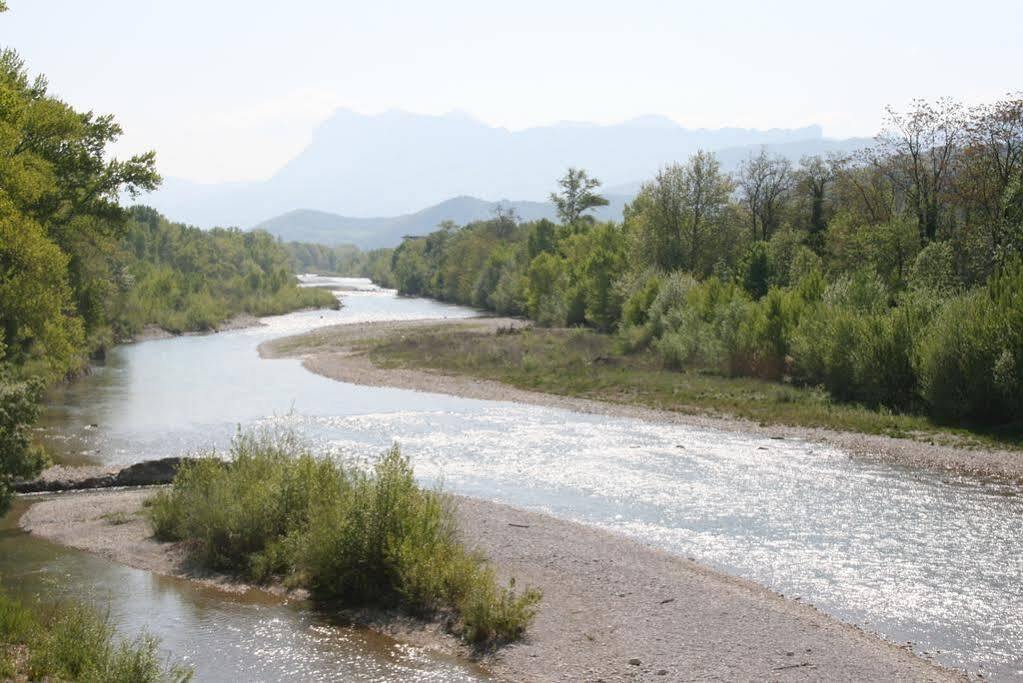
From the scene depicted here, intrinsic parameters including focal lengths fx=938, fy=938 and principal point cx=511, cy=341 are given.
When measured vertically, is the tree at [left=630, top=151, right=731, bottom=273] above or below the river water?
above

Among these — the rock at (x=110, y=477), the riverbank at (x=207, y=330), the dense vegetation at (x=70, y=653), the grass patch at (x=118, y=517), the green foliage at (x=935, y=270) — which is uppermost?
the green foliage at (x=935, y=270)

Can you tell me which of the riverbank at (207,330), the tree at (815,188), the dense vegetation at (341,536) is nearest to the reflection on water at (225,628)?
the dense vegetation at (341,536)

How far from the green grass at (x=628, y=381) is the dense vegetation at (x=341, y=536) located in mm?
22070

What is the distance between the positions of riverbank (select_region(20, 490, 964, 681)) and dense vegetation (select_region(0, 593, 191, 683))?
4632mm

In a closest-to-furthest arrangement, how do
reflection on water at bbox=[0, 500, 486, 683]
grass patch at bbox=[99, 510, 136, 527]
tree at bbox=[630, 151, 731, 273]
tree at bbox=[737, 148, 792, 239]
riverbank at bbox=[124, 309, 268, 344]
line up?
reflection on water at bbox=[0, 500, 486, 683] < grass patch at bbox=[99, 510, 136, 527] < tree at bbox=[737, 148, 792, 239] < tree at bbox=[630, 151, 731, 273] < riverbank at bbox=[124, 309, 268, 344]

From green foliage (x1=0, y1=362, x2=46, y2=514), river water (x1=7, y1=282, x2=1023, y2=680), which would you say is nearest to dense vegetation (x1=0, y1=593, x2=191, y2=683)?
river water (x1=7, y1=282, x2=1023, y2=680)

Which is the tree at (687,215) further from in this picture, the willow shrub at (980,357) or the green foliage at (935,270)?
the willow shrub at (980,357)

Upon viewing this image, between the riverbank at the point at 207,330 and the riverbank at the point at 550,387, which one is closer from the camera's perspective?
the riverbank at the point at 550,387

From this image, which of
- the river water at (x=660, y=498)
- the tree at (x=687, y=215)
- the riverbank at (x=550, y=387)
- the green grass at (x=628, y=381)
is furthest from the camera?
the tree at (x=687, y=215)

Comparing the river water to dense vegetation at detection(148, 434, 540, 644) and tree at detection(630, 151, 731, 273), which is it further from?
tree at detection(630, 151, 731, 273)

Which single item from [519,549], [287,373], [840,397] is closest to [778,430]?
[840,397]

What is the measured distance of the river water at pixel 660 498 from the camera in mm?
17203

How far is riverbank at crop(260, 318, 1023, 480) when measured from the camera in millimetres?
31969

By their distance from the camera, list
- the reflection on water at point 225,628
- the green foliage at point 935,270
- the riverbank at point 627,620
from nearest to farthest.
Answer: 1. the riverbank at point 627,620
2. the reflection on water at point 225,628
3. the green foliage at point 935,270
